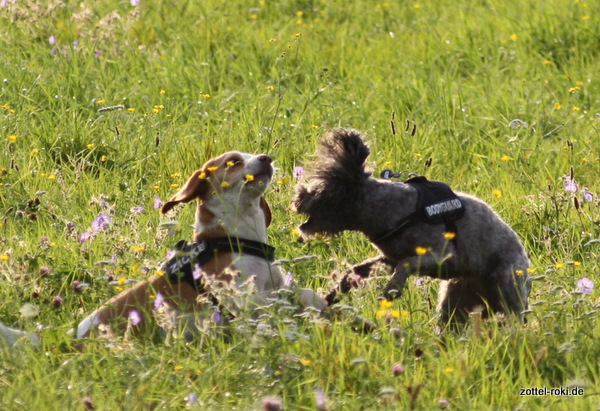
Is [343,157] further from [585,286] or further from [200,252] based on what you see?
[585,286]

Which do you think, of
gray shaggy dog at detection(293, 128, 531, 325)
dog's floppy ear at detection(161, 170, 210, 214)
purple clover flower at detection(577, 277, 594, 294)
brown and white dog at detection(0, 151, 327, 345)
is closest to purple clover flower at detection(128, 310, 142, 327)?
brown and white dog at detection(0, 151, 327, 345)

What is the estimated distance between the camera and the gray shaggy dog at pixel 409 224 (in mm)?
4090

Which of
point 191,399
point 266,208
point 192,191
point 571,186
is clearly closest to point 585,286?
point 571,186

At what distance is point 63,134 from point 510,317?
11.0 ft

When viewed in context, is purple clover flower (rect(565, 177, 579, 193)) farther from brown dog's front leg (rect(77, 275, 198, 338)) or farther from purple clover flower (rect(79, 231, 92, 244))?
purple clover flower (rect(79, 231, 92, 244))

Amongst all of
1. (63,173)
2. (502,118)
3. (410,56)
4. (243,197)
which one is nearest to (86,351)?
(243,197)

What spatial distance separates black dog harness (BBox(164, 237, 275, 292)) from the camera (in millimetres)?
4035

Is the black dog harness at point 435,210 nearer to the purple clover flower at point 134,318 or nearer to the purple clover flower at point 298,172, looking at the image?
the purple clover flower at point 134,318

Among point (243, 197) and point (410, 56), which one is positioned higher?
point (243, 197)

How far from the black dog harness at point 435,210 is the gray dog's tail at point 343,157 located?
248 mm

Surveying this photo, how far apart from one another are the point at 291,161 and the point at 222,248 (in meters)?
2.04

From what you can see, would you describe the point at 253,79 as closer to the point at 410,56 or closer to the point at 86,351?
the point at 410,56

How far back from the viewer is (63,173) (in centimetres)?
592

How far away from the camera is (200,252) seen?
13.7 feet
